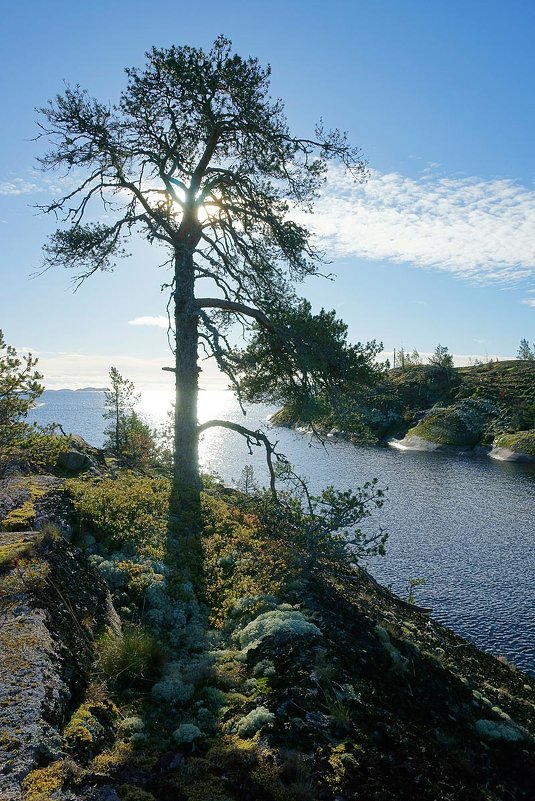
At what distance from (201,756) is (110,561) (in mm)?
6292

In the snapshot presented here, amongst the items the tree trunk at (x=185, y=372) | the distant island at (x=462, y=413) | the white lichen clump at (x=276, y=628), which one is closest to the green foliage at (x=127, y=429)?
the tree trunk at (x=185, y=372)

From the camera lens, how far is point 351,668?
10289 millimetres

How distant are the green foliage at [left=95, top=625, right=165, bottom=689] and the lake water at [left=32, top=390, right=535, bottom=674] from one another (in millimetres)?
4668

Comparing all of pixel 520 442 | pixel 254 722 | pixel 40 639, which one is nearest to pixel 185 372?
pixel 40 639

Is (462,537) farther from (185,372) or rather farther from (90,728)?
(90,728)

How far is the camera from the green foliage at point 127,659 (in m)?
8.66

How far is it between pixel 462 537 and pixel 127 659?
33970 millimetres

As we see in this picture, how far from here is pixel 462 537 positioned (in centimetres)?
3800

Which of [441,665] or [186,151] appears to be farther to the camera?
[186,151]

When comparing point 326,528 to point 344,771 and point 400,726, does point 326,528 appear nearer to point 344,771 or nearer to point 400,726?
point 400,726

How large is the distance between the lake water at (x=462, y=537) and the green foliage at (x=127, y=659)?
4.67 m

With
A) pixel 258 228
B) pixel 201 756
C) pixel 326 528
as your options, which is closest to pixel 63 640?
pixel 201 756

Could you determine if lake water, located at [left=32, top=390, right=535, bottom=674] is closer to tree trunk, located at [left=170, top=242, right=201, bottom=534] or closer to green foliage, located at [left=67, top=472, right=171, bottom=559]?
tree trunk, located at [left=170, top=242, right=201, bottom=534]

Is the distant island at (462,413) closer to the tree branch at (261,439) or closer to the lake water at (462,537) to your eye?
the lake water at (462,537)
